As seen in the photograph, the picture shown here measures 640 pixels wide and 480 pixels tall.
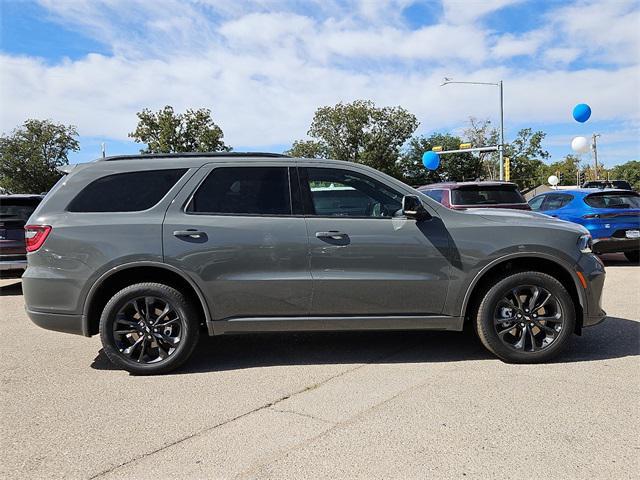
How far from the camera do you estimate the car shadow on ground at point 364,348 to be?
467 cm

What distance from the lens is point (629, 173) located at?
97688 mm

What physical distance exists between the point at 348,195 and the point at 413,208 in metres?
0.62

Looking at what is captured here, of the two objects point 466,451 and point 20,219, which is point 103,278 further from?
point 20,219

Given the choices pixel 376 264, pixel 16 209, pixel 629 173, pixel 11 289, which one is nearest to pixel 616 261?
pixel 376 264

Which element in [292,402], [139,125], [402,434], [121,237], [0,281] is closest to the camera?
[402,434]

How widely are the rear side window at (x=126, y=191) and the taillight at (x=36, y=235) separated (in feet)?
0.83

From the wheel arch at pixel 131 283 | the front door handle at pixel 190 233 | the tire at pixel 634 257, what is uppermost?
the front door handle at pixel 190 233

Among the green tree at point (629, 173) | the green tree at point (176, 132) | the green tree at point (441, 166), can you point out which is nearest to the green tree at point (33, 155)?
the green tree at point (176, 132)

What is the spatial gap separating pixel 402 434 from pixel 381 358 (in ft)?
4.89

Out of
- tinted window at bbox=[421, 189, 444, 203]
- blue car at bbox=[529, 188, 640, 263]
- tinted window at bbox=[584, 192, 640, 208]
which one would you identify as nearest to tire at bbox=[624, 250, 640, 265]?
blue car at bbox=[529, 188, 640, 263]

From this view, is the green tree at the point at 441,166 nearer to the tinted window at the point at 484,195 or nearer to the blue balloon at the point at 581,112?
the blue balloon at the point at 581,112

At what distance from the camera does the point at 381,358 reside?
4.71 metres

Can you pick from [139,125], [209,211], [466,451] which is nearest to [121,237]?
[209,211]

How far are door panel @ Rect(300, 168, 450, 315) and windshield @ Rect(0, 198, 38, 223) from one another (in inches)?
242
